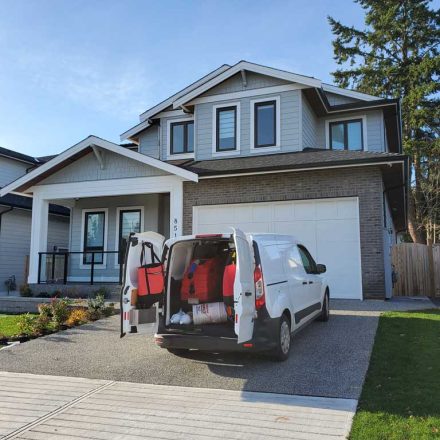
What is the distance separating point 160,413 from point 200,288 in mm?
2235

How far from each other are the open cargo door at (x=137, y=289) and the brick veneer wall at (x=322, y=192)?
6.77 m

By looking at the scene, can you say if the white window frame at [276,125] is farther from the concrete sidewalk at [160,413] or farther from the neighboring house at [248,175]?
the concrete sidewalk at [160,413]

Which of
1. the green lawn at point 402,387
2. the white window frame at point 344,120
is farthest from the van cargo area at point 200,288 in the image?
the white window frame at point 344,120

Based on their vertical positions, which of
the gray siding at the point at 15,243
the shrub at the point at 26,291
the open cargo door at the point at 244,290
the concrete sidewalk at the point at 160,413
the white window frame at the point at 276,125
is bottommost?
the concrete sidewalk at the point at 160,413

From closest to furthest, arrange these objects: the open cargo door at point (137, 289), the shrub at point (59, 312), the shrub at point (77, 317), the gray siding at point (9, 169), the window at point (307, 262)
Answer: the open cargo door at point (137, 289) → the window at point (307, 262) → the shrub at point (59, 312) → the shrub at point (77, 317) → the gray siding at point (9, 169)

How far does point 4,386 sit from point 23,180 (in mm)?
10291

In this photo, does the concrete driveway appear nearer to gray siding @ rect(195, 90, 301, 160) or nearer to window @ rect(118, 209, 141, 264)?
gray siding @ rect(195, 90, 301, 160)

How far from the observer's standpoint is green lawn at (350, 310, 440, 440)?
4160mm

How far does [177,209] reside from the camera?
13.9 meters

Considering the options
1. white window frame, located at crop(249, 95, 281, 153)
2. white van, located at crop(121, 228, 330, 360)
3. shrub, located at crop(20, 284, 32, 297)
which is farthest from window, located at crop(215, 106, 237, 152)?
white van, located at crop(121, 228, 330, 360)

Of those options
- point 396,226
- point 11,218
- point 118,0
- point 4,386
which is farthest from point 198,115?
point 396,226

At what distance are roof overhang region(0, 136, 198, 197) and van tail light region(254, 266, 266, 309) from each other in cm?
771

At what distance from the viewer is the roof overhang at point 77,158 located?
13555mm

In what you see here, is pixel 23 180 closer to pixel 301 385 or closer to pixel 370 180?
pixel 370 180
